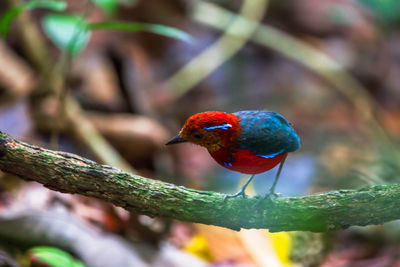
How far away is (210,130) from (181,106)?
6.99 m

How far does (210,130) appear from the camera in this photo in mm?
2051

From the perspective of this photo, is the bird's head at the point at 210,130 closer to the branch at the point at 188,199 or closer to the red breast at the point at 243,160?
the red breast at the point at 243,160

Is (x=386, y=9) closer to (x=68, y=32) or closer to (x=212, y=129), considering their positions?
(x=68, y=32)

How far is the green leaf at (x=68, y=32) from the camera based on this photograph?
3854 mm

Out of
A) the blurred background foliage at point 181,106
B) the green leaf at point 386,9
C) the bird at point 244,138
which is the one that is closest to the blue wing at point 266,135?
the bird at point 244,138

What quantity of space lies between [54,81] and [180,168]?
222 centimetres

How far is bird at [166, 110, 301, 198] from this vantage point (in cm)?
205

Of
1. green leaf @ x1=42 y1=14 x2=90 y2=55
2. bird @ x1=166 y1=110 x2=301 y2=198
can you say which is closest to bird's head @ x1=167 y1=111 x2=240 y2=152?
bird @ x1=166 y1=110 x2=301 y2=198

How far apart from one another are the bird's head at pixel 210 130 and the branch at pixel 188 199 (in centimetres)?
27

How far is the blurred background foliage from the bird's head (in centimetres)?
133

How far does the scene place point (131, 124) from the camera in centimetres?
626

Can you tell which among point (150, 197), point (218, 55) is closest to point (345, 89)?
point (218, 55)

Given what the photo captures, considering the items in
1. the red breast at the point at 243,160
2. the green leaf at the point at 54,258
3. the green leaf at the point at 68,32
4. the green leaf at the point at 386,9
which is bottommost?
the green leaf at the point at 54,258

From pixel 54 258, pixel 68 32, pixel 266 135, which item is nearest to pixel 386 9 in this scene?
pixel 68 32
